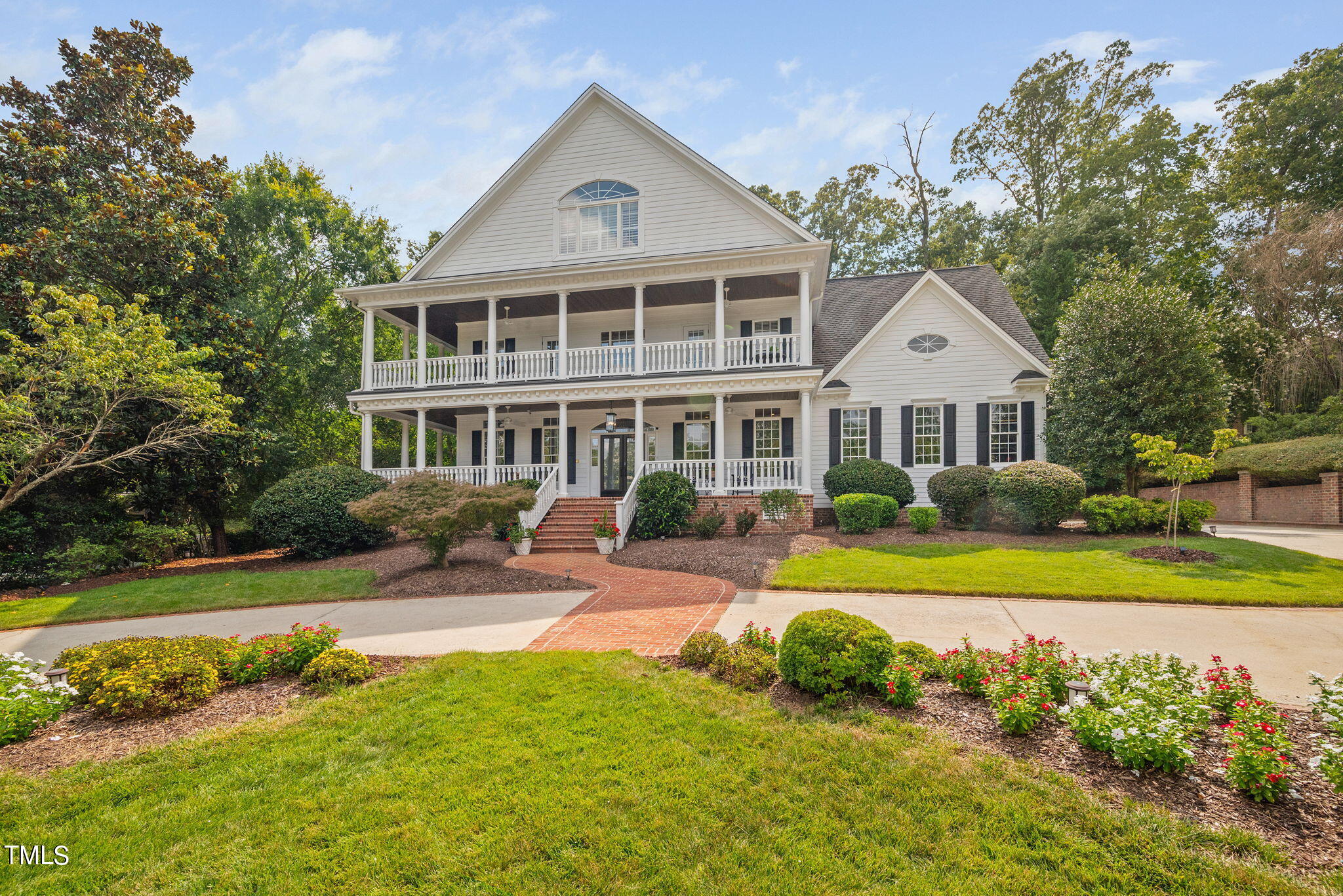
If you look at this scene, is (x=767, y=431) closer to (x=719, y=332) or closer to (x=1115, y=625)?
(x=719, y=332)

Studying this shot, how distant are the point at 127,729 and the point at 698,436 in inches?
570

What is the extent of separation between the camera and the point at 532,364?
1697 centimetres

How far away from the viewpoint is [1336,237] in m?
20.5

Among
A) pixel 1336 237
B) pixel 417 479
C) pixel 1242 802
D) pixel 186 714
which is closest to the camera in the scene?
pixel 1242 802

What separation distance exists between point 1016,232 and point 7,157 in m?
36.7

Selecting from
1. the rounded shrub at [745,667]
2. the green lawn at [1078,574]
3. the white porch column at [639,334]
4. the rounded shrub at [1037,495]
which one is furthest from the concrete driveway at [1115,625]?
the white porch column at [639,334]

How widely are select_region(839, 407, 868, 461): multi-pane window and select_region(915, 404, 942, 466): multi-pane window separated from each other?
4.95 feet

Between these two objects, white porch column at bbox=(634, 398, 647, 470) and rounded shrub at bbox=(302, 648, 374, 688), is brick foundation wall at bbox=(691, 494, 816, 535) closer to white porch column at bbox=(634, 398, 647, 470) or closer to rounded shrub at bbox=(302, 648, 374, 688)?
white porch column at bbox=(634, 398, 647, 470)

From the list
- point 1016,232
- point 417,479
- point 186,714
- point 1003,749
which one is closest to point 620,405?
point 417,479

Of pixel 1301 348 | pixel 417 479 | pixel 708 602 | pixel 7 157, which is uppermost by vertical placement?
pixel 7 157

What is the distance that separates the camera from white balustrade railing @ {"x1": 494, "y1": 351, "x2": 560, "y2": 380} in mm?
16641

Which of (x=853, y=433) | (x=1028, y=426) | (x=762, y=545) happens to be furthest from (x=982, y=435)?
(x=762, y=545)

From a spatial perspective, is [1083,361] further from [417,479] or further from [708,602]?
[417,479]

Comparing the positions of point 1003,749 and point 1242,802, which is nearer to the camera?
point 1242,802
